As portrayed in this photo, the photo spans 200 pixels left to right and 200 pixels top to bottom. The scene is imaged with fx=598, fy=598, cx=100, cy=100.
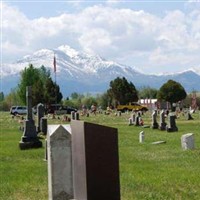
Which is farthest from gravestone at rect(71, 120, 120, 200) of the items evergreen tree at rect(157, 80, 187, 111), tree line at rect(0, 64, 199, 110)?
evergreen tree at rect(157, 80, 187, 111)

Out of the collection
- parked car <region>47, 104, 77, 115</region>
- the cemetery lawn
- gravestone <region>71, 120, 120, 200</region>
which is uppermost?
parked car <region>47, 104, 77, 115</region>

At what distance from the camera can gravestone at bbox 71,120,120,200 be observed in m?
8.30

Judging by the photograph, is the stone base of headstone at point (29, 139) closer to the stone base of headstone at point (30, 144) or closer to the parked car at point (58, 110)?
the stone base of headstone at point (30, 144)

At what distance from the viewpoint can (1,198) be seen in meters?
12.3

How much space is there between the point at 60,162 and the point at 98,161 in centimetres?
190

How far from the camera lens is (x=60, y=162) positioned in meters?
10.1

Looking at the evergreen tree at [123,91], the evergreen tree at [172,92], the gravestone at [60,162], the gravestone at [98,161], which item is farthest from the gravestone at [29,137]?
the evergreen tree at [172,92]

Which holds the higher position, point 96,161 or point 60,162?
point 96,161

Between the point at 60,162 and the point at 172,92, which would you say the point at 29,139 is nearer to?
the point at 60,162

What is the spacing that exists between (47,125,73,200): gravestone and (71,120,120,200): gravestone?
157 cm

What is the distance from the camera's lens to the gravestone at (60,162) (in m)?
10.0

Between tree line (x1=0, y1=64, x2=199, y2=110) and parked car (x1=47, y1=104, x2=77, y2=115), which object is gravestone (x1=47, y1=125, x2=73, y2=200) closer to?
parked car (x1=47, y1=104, x2=77, y2=115)

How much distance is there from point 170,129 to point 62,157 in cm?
2589

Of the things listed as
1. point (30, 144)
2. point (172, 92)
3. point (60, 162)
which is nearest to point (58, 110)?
point (172, 92)
